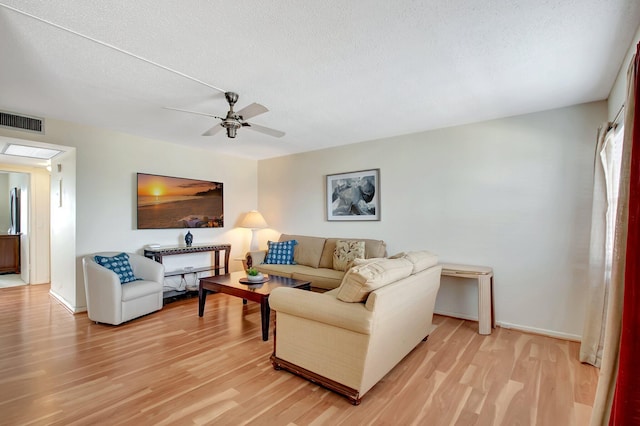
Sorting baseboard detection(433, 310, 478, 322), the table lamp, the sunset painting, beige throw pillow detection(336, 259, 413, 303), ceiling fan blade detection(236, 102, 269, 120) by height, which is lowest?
baseboard detection(433, 310, 478, 322)

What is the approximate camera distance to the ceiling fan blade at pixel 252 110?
2553mm

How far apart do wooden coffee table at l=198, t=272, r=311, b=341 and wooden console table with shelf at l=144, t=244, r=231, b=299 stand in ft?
3.39

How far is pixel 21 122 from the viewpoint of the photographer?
136 inches

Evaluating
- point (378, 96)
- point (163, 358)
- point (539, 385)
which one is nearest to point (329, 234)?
point (378, 96)

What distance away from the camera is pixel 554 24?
1.87 metres

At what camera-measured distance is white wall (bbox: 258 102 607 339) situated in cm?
318

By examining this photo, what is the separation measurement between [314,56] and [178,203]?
3.70 m

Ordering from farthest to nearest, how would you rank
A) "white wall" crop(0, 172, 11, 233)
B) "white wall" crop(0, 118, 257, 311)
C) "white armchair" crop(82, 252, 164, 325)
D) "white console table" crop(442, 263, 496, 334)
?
"white wall" crop(0, 172, 11, 233) < "white wall" crop(0, 118, 257, 311) < "white armchair" crop(82, 252, 164, 325) < "white console table" crop(442, 263, 496, 334)

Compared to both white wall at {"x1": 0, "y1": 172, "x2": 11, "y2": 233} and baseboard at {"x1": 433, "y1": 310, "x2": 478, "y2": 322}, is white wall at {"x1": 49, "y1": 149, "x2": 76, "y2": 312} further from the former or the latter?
baseboard at {"x1": 433, "y1": 310, "x2": 478, "y2": 322}

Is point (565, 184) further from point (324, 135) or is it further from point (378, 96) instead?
point (324, 135)

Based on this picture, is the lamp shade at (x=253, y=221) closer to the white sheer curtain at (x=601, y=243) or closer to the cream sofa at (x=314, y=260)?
the cream sofa at (x=314, y=260)

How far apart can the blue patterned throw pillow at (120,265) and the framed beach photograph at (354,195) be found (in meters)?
3.04

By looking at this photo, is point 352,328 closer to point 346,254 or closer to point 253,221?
point 346,254

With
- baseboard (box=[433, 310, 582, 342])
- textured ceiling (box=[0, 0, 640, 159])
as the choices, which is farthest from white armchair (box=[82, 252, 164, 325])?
baseboard (box=[433, 310, 582, 342])
